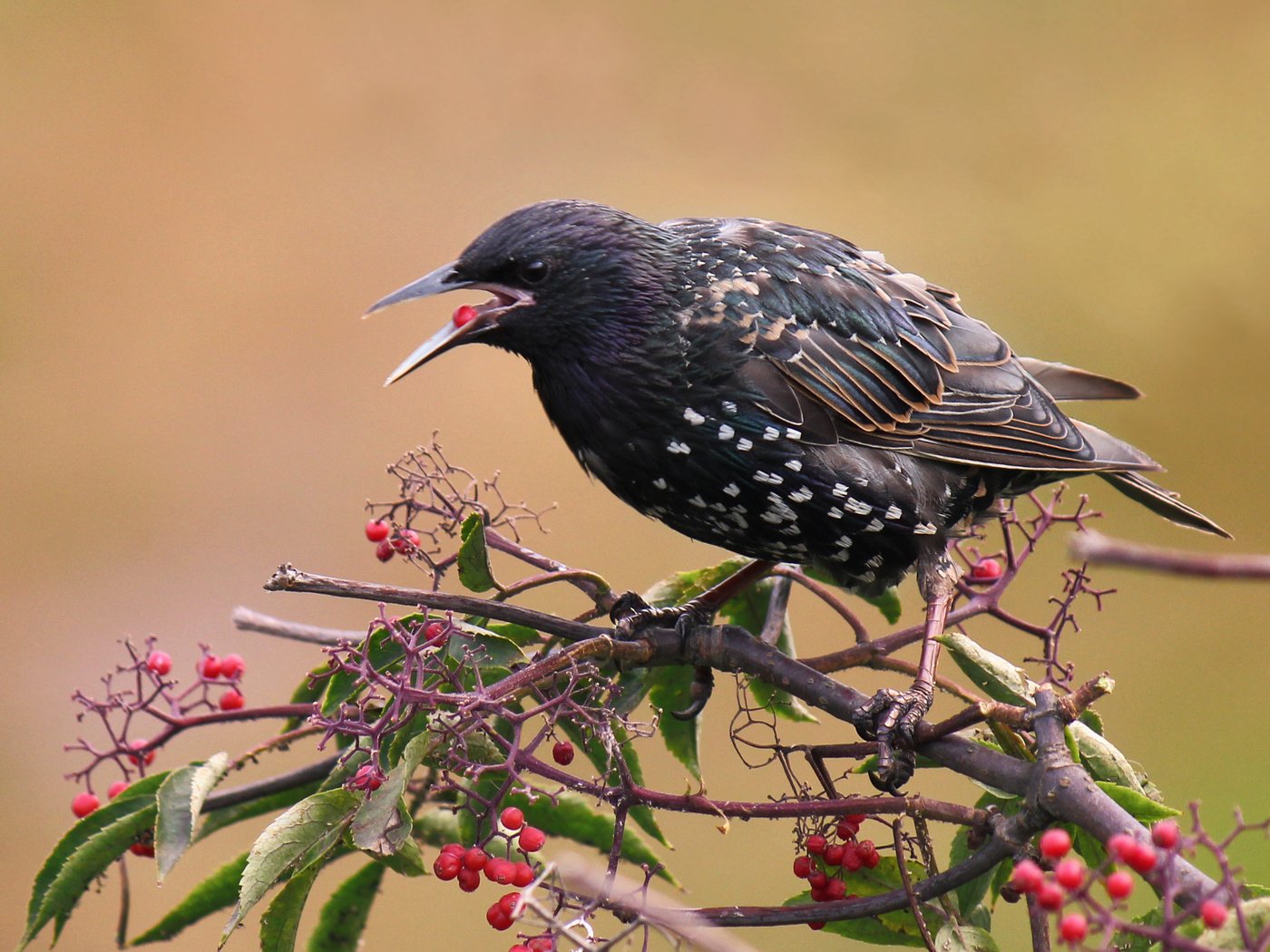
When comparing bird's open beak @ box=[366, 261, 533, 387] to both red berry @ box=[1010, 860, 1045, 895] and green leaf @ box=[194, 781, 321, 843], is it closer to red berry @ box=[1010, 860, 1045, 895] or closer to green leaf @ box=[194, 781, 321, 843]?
green leaf @ box=[194, 781, 321, 843]

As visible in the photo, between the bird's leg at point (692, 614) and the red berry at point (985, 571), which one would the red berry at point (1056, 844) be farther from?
the red berry at point (985, 571)

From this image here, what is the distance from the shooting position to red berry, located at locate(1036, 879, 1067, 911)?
4.69 feet

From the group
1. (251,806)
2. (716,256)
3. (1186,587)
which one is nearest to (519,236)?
(716,256)

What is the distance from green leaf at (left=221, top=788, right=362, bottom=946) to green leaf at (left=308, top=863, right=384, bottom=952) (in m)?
0.53

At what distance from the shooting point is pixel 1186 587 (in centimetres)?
703

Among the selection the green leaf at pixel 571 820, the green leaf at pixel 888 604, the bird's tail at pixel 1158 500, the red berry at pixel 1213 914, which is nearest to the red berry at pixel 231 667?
the green leaf at pixel 571 820

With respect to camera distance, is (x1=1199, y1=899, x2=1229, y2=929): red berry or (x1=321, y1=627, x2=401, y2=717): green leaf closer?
(x1=1199, y1=899, x2=1229, y2=929): red berry

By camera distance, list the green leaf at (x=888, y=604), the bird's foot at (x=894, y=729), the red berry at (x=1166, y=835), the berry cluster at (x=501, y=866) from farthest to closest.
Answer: the green leaf at (x=888, y=604), the bird's foot at (x=894, y=729), the berry cluster at (x=501, y=866), the red berry at (x=1166, y=835)

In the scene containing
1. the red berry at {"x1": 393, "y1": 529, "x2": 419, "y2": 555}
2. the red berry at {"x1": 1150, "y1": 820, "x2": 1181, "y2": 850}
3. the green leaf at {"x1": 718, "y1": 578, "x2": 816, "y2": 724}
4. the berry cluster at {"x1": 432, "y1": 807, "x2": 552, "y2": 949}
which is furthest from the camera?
the green leaf at {"x1": 718, "y1": 578, "x2": 816, "y2": 724}

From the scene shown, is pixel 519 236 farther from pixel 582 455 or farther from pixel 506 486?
pixel 506 486

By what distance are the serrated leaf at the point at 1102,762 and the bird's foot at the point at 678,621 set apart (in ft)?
2.13

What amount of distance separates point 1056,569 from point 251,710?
517 centimetres

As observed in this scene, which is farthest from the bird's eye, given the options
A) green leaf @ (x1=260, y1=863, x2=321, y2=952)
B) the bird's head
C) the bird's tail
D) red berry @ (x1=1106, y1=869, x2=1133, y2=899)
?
red berry @ (x1=1106, y1=869, x2=1133, y2=899)

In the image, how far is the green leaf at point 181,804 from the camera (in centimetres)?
214
